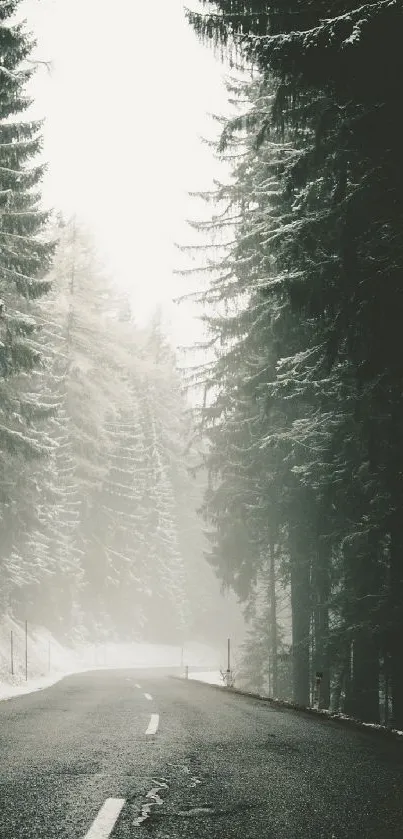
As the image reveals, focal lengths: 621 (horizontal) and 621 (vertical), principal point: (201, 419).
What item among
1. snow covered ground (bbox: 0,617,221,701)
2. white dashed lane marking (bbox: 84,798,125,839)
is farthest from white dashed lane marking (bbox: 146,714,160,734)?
snow covered ground (bbox: 0,617,221,701)

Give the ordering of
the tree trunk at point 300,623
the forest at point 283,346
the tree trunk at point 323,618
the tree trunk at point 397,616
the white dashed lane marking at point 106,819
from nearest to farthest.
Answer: the white dashed lane marking at point 106,819, the forest at point 283,346, the tree trunk at point 397,616, the tree trunk at point 323,618, the tree trunk at point 300,623

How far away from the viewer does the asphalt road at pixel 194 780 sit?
3.74 meters

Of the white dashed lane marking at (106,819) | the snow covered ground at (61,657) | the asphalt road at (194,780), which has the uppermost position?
the white dashed lane marking at (106,819)

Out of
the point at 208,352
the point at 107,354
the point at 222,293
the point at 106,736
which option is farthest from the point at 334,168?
the point at 107,354

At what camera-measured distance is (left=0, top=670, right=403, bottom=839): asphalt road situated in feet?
12.3

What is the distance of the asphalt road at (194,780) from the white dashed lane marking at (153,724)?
0.04 m

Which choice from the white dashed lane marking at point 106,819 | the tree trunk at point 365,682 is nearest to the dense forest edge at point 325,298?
the tree trunk at point 365,682

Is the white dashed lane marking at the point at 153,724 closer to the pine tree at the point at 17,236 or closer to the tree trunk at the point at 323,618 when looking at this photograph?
the tree trunk at the point at 323,618

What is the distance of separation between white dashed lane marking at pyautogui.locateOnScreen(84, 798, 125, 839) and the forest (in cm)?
556

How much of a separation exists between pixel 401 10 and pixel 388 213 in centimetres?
234

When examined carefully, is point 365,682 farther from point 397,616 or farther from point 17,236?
point 17,236

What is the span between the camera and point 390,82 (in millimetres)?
6953

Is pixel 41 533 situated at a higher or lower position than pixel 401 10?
lower

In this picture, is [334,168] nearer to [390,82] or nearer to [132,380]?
[390,82]
